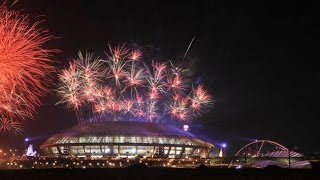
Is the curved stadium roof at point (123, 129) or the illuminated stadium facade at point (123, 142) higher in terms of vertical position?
the curved stadium roof at point (123, 129)

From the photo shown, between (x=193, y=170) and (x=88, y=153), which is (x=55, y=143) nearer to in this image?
(x=88, y=153)

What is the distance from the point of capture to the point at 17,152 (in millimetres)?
174000

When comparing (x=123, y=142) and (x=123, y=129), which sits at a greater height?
(x=123, y=129)

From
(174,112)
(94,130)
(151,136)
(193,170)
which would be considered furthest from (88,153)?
(193,170)

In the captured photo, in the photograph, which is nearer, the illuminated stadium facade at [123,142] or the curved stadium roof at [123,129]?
the illuminated stadium facade at [123,142]

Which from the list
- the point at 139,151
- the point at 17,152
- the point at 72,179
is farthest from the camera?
the point at 17,152

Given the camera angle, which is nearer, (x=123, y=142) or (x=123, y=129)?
(x=123, y=142)

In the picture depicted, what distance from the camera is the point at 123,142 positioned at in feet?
408

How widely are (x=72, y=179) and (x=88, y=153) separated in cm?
8736

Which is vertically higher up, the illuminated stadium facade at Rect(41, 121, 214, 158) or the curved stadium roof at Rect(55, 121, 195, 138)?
the curved stadium roof at Rect(55, 121, 195, 138)

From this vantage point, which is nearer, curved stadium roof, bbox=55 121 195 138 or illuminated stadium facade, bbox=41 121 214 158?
illuminated stadium facade, bbox=41 121 214 158

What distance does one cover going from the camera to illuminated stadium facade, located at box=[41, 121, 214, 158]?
12506cm

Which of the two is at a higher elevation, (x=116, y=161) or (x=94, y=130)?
(x=94, y=130)

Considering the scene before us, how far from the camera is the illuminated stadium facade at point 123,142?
125m
